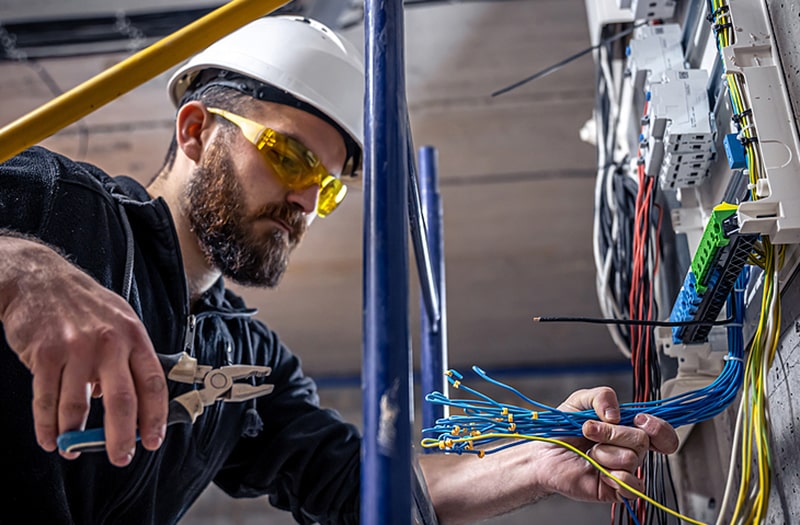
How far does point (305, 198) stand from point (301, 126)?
0.17 m

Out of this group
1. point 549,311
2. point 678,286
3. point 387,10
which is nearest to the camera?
point 387,10

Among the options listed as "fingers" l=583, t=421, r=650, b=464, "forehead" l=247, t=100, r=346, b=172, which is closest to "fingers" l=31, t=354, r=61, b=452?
"fingers" l=583, t=421, r=650, b=464

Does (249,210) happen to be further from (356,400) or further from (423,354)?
(356,400)

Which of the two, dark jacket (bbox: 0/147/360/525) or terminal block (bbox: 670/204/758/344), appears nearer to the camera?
terminal block (bbox: 670/204/758/344)

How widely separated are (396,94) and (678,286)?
2.39 feet

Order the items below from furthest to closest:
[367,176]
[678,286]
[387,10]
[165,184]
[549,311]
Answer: [549,311] → [165,184] → [678,286] → [387,10] → [367,176]

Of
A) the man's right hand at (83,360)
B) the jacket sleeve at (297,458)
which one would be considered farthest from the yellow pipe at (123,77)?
the jacket sleeve at (297,458)

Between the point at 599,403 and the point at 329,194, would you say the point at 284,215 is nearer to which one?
the point at 329,194

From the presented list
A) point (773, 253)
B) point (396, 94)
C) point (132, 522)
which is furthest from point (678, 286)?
point (132, 522)

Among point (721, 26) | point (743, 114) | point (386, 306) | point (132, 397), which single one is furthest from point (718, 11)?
point (132, 397)

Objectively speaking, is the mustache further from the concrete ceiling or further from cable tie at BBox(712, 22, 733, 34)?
the concrete ceiling

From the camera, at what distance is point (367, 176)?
861mm

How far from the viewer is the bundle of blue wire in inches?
44.1

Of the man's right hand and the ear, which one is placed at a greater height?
the ear
